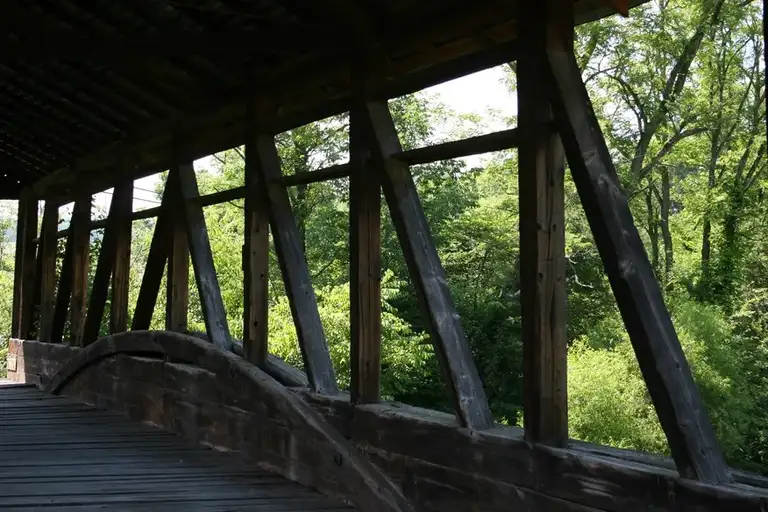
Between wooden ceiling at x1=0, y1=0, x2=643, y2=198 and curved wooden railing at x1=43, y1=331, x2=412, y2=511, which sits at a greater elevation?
wooden ceiling at x1=0, y1=0, x2=643, y2=198

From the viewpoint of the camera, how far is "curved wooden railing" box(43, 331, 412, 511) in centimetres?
357

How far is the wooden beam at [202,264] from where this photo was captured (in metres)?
5.29

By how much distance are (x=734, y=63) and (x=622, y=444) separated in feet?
30.0

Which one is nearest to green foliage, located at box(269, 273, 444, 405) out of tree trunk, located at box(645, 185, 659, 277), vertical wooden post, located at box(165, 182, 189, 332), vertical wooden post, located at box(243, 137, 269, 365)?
tree trunk, located at box(645, 185, 659, 277)

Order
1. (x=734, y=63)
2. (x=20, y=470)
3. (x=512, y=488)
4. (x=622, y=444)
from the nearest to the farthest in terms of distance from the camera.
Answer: (x=512, y=488) → (x=20, y=470) → (x=622, y=444) → (x=734, y=63)

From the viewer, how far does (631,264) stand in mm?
2557

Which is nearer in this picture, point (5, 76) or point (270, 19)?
point (270, 19)

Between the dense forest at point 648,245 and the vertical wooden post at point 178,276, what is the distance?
11267 mm

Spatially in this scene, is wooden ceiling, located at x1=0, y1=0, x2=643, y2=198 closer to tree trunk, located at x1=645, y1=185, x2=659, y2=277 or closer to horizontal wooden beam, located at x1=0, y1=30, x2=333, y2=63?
horizontal wooden beam, located at x1=0, y1=30, x2=333, y2=63

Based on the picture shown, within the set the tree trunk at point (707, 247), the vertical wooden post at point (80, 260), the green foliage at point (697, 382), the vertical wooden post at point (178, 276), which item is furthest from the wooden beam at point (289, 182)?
the tree trunk at point (707, 247)

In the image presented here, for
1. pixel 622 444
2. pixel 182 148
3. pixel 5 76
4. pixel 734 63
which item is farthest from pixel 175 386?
pixel 734 63

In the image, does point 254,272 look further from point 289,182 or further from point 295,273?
point 289,182

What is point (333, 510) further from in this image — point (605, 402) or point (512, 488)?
point (605, 402)

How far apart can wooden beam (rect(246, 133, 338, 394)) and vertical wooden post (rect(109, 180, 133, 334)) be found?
7.73 feet
